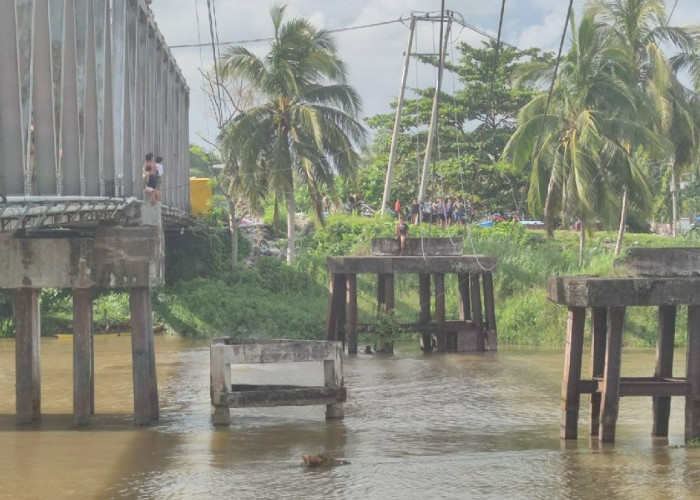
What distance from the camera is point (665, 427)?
1762cm

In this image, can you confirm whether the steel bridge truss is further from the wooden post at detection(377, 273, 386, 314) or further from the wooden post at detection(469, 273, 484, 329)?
the wooden post at detection(469, 273, 484, 329)

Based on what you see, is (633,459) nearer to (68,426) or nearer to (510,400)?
(510,400)

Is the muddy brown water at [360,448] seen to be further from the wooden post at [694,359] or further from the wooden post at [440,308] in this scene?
the wooden post at [440,308]

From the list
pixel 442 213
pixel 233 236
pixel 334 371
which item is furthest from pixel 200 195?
pixel 334 371

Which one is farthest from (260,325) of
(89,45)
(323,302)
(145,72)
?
(89,45)

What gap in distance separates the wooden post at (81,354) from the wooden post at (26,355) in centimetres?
78

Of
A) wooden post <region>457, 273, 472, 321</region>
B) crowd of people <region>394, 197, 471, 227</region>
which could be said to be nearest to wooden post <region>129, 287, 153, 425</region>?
wooden post <region>457, 273, 472, 321</region>

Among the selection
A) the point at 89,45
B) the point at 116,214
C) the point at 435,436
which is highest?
the point at 89,45

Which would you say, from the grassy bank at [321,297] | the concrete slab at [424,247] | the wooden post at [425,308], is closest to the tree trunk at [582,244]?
the grassy bank at [321,297]

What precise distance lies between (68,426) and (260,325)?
56.8 ft

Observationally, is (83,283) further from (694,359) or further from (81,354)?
(694,359)

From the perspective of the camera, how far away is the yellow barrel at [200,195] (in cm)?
4603

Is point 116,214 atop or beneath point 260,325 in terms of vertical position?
atop

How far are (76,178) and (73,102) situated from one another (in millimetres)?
985
